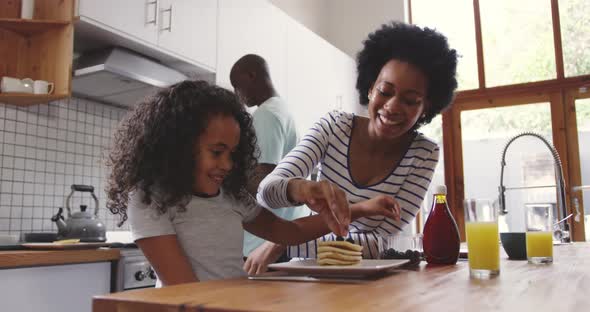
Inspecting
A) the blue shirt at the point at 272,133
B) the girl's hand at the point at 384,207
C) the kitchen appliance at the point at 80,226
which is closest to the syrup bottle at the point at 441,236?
the girl's hand at the point at 384,207

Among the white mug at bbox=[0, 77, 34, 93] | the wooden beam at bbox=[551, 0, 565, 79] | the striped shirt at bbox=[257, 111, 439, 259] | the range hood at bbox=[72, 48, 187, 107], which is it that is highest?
the wooden beam at bbox=[551, 0, 565, 79]

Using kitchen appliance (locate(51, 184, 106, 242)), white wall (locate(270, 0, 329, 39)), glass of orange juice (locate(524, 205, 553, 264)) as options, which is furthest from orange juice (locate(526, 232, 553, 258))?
white wall (locate(270, 0, 329, 39))

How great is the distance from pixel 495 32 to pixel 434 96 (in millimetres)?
2992

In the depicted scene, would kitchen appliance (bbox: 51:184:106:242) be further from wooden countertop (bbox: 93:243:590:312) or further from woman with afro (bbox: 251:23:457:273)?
wooden countertop (bbox: 93:243:590:312)

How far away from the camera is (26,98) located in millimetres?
2062

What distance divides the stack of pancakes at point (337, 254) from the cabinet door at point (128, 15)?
1545mm

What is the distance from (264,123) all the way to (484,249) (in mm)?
1192

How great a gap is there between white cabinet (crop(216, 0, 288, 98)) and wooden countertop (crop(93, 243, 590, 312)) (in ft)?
6.17

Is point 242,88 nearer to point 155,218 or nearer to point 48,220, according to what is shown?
point 48,220

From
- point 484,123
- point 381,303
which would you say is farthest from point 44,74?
point 484,123

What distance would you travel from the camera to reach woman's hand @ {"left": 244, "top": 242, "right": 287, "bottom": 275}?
117cm

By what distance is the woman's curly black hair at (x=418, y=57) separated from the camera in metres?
1.54

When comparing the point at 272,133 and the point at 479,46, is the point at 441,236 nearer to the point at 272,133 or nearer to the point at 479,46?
the point at 272,133

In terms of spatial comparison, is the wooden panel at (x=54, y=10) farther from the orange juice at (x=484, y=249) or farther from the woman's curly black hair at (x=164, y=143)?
the orange juice at (x=484, y=249)
